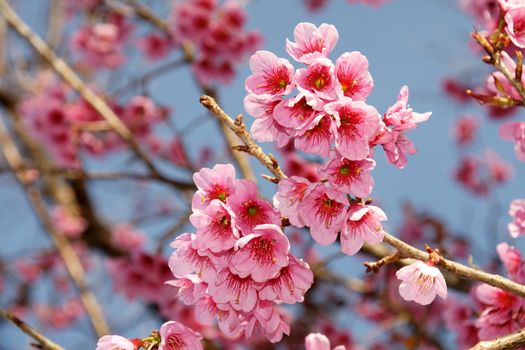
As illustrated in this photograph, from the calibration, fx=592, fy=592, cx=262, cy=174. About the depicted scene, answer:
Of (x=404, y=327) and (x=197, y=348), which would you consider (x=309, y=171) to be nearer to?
(x=404, y=327)

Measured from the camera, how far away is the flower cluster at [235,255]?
1.41 meters

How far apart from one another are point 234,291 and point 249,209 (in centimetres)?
21

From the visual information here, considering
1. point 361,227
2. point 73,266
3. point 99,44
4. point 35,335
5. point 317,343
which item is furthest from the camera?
point 99,44

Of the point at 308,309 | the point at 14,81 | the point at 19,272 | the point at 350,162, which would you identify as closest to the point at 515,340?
the point at 350,162

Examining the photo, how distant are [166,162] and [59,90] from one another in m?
0.92

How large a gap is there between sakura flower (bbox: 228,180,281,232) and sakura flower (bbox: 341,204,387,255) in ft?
0.57

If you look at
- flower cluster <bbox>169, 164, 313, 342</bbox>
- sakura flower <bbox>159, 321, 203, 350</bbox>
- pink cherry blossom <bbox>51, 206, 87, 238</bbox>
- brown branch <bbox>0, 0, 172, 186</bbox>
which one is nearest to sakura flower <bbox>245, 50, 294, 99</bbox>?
flower cluster <bbox>169, 164, 313, 342</bbox>

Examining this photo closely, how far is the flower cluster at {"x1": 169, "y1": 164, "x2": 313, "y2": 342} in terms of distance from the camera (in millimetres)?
1409

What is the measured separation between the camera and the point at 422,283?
1438mm

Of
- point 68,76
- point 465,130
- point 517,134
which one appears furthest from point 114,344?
point 465,130

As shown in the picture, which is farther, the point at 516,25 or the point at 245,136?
the point at 516,25

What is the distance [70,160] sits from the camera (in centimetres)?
407

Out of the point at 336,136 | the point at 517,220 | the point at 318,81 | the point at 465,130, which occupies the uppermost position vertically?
the point at 318,81

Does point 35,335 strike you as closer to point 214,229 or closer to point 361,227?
point 214,229
